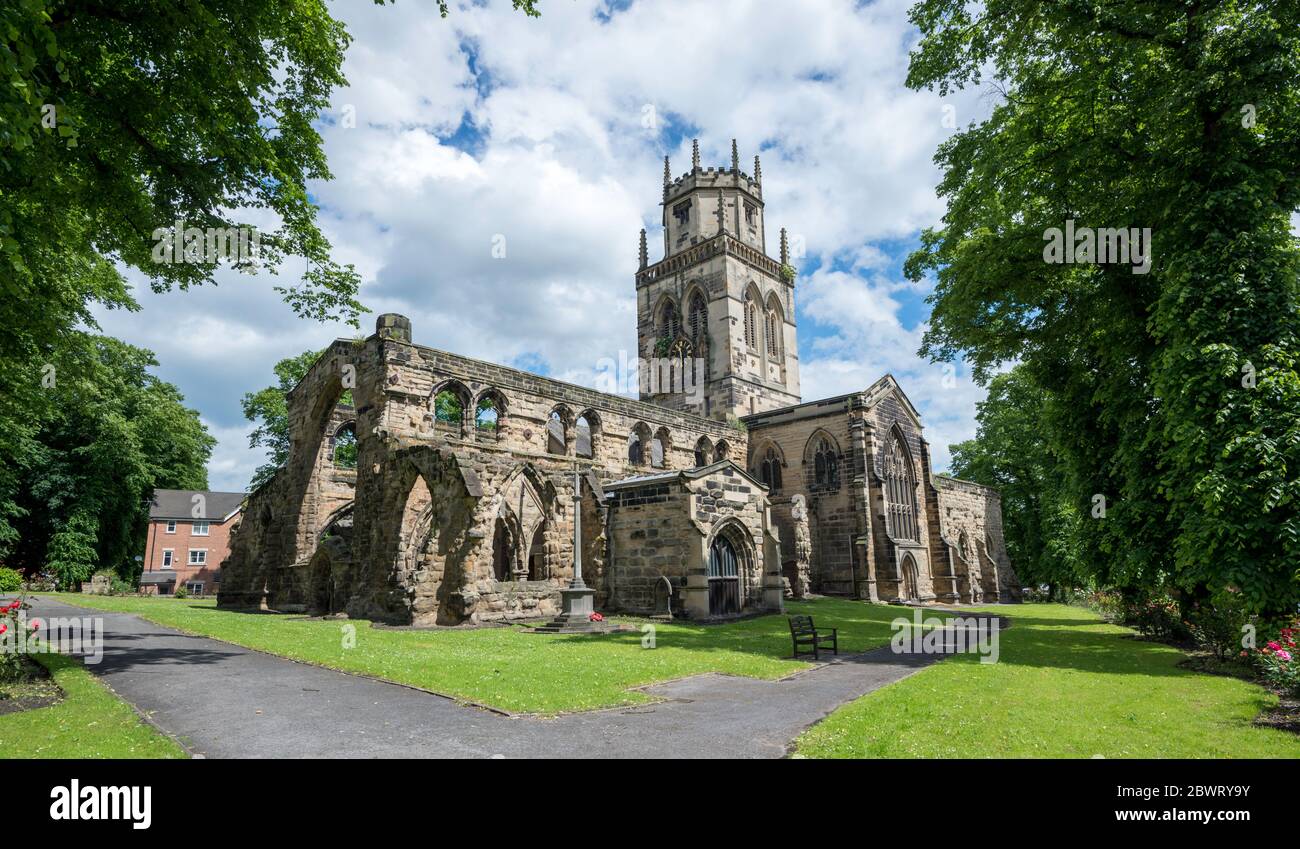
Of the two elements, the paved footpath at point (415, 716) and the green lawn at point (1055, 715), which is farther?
the green lawn at point (1055, 715)

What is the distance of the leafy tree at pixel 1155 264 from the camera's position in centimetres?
1066

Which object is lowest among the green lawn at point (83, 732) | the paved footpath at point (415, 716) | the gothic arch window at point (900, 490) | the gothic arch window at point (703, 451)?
the paved footpath at point (415, 716)

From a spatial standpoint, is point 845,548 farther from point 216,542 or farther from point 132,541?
point 216,542

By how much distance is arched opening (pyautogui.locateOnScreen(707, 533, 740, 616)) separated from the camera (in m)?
19.5

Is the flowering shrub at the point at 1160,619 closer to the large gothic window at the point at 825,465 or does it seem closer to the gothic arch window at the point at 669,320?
the large gothic window at the point at 825,465

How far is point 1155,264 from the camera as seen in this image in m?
13.6

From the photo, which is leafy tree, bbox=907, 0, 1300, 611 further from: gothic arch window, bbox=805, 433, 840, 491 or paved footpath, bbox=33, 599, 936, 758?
gothic arch window, bbox=805, 433, 840, 491

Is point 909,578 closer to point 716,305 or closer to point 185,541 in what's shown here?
point 716,305

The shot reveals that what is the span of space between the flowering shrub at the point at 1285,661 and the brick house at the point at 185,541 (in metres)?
57.1

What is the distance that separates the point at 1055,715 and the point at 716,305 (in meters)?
43.3

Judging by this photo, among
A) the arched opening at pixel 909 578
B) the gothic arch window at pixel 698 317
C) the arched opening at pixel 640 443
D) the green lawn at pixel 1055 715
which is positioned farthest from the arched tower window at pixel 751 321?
the green lawn at pixel 1055 715

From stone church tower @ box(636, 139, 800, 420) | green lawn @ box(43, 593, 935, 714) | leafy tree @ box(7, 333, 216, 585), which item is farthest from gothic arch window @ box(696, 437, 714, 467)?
leafy tree @ box(7, 333, 216, 585)

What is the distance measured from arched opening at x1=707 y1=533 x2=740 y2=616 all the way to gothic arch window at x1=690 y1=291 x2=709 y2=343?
3119 centimetres
